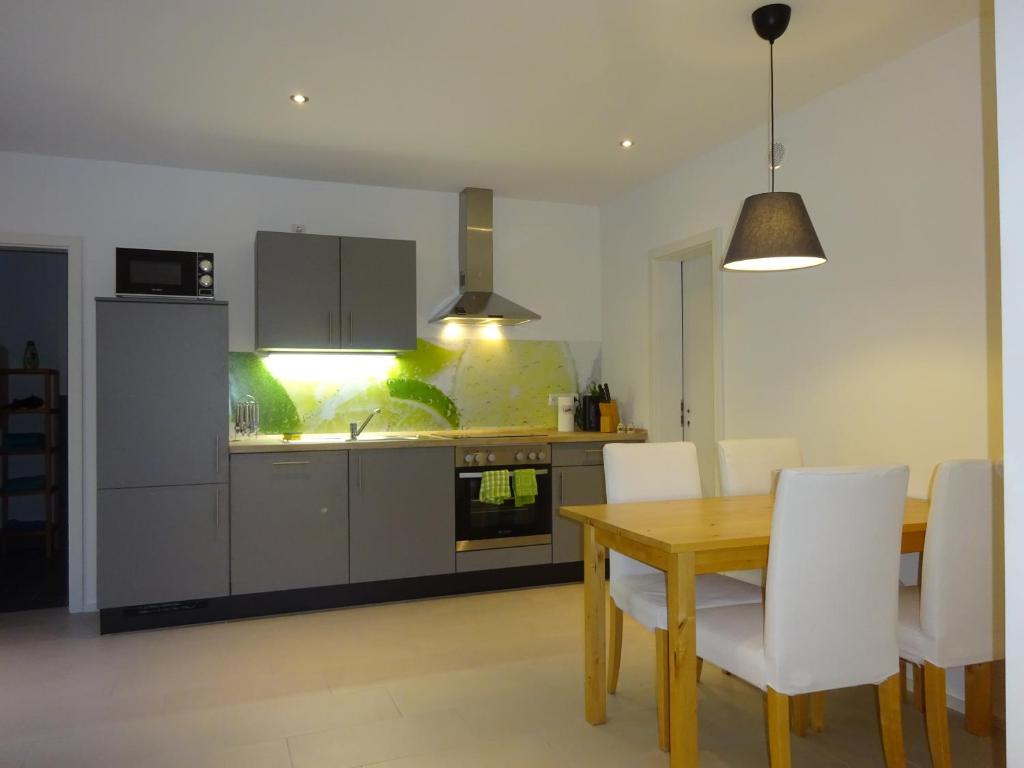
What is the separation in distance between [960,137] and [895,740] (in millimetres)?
A: 2108

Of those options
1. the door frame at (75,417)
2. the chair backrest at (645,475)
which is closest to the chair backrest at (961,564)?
the chair backrest at (645,475)

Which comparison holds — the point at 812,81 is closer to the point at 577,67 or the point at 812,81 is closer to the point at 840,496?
the point at 577,67

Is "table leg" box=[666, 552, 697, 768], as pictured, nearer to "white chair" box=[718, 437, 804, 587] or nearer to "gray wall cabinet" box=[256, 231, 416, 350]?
"white chair" box=[718, 437, 804, 587]

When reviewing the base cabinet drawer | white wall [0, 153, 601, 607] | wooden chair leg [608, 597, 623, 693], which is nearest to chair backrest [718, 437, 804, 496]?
wooden chair leg [608, 597, 623, 693]

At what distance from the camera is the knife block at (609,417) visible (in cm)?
482

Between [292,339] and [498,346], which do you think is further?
[498,346]

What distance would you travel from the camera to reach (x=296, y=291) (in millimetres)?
4160

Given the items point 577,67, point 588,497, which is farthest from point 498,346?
point 577,67

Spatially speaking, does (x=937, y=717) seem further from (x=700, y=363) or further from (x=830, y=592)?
(x=700, y=363)

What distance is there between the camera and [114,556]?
3.60m

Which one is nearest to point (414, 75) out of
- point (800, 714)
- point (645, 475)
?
point (645, 475)

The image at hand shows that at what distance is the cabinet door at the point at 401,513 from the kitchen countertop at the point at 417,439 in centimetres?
5

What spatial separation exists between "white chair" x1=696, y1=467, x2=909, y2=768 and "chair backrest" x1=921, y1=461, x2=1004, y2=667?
0.58 feet

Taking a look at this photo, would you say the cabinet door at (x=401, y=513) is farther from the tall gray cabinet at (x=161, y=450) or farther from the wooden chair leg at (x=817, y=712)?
the wooden chair leg at (x=817, y=712)
